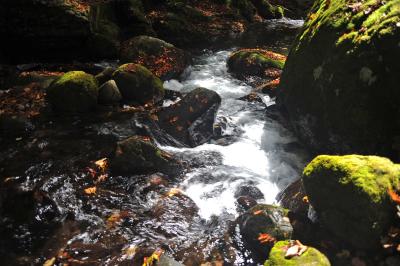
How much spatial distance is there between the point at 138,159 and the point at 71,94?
3375 millimetres

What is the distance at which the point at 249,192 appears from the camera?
24.2 ft

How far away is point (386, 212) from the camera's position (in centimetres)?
479

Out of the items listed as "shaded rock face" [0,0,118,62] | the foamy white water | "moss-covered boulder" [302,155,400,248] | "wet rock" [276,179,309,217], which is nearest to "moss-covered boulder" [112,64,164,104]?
the foamy white water

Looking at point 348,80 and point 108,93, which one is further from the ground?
point 348,80

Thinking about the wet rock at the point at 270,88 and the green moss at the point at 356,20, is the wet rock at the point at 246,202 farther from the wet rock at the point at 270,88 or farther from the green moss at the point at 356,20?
the wet rock at the point at 270,88

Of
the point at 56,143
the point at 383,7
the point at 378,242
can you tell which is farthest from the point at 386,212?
the point at 56,143

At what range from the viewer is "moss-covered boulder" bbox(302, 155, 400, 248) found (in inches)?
189

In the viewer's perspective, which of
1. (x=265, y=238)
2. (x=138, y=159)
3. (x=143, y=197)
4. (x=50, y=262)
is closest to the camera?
(x=50, y=262)

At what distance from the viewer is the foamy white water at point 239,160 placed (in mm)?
7207

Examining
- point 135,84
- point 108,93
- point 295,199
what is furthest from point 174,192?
point 135,84

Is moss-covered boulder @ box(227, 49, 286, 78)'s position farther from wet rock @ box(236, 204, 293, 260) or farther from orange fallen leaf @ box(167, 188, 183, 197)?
wet rock @ box(236, 204, 293, 260)

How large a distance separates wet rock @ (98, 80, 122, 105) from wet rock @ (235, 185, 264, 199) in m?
4.71

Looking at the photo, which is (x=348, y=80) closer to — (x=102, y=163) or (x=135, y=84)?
(x=102, y=163)

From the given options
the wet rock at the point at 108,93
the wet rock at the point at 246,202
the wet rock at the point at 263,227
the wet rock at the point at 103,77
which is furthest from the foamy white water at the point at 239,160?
the wet rock at the point at 108,93
